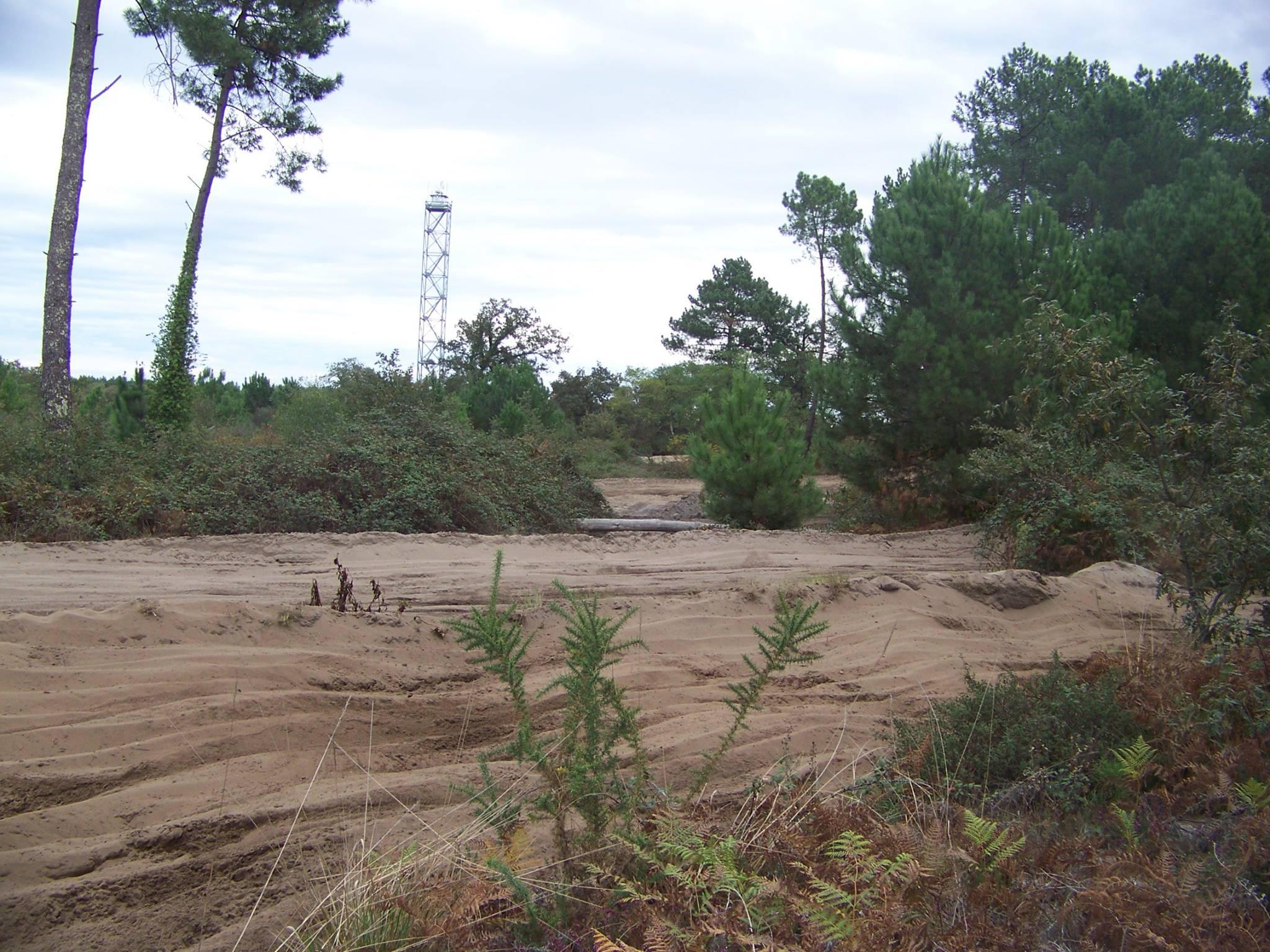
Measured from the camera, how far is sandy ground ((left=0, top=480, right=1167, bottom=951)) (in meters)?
2.90

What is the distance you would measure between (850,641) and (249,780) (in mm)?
3387

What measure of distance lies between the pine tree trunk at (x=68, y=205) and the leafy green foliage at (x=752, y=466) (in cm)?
886

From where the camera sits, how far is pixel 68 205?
44.1 ft

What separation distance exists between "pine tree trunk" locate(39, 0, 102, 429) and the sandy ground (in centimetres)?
656

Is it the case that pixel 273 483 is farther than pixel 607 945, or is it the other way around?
pixel 273 483

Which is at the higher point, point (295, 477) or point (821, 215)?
point (821, 215)

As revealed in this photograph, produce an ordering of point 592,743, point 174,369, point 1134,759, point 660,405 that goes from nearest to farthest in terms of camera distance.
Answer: point 592,743, point 1134,759, point 174,369, point 660,405

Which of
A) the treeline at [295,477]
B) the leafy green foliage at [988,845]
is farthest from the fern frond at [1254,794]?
the treeline at [295,477]

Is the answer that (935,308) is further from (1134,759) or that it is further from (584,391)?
(584,391)

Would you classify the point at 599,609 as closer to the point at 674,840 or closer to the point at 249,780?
the point at 249,780

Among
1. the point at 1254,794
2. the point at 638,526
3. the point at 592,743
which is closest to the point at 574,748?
the point at 592,743

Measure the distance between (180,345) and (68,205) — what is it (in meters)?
2.78

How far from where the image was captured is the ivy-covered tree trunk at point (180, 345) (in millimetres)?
15508

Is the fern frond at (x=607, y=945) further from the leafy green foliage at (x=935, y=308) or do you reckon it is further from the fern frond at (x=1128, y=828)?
the leafy green foliage at (x=935, y=308)
